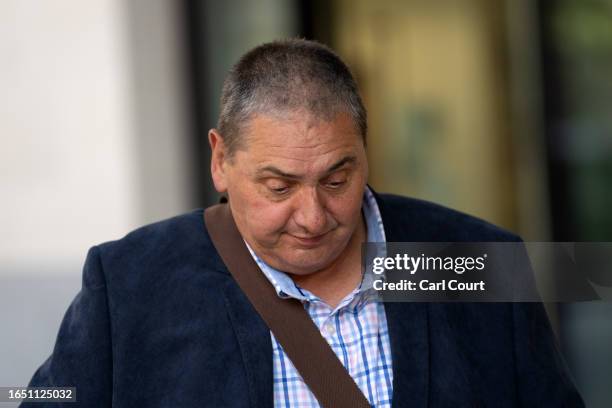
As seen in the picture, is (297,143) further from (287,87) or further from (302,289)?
(302,289)

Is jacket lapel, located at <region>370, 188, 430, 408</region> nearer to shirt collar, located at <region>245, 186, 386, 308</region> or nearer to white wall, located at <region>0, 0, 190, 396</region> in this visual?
shirt collar, located at <region>245, 186, 386, 308</region>

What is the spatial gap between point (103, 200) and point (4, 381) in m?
1.05

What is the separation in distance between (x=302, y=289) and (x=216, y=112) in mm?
2611

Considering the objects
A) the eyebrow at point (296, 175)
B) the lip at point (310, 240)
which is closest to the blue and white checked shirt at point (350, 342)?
the lip at point (310, 240)

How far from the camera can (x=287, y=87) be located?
2373 mm

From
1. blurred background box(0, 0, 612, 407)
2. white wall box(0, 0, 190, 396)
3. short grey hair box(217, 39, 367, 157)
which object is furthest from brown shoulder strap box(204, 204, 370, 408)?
white wall box(0, 0, 190, 396)

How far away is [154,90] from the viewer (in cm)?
470

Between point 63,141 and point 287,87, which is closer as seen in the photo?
point 287,87

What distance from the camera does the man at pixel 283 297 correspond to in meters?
2.36

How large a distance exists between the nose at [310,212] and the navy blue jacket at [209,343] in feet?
0.87

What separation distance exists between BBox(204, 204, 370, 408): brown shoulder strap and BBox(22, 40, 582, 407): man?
3cm

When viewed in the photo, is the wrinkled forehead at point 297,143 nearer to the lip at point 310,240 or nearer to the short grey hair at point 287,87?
the short grey hair at point 287,87

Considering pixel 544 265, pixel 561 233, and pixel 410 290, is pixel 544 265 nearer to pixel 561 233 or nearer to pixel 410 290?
pixel 561 233

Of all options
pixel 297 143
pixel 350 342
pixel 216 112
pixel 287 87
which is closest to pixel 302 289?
pixel 350 342
